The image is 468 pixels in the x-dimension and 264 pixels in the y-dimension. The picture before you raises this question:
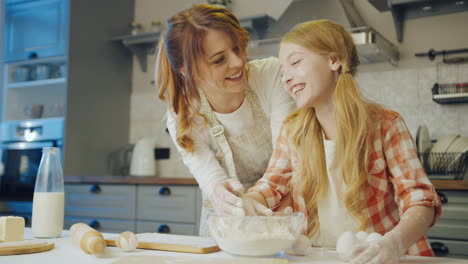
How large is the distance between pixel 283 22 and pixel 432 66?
905 millimetres

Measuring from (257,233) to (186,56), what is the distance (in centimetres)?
72

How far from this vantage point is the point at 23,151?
3.38 m

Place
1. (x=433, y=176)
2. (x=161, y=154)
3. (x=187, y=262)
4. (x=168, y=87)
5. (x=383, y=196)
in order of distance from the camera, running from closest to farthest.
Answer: (x=187, y=262)
(x=383, y=196)
(x=168, y=87)
(x=433, y=176)
(x=161, y=154)

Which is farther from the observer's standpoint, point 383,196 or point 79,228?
point 383,196

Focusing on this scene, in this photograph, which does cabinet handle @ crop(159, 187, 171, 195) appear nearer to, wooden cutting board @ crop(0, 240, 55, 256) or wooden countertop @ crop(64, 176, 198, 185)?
wooden countertop @ crop(64, 176, 198, 185)

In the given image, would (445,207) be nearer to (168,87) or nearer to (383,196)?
(383,196)

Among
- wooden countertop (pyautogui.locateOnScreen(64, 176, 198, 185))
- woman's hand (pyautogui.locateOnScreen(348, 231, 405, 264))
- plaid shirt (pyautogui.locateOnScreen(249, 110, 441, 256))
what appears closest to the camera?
woman's hand (pyautogui.locateOnScreen(348, 231, 405, 264))

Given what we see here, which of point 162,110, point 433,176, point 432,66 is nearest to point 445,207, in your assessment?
point 433,176

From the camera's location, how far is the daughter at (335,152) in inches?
46.7

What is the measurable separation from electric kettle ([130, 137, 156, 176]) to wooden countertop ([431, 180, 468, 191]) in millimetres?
1848

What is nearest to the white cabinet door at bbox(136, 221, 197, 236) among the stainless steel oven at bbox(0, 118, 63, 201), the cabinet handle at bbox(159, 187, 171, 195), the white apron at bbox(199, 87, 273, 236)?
the cabinet handle at bbox(159, 187, 171, 195)

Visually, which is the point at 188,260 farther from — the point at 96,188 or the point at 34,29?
the point at 34,29

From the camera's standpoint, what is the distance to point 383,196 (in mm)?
1213

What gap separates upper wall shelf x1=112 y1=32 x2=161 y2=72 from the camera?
3.50 m
